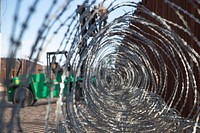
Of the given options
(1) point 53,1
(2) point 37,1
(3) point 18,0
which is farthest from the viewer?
(1) point 53,1

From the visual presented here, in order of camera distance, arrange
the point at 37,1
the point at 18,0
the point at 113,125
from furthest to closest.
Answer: the point at 113,125 → the point at 37,1 → the point at 18,0

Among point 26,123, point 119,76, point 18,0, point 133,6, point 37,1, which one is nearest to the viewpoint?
point 18,0

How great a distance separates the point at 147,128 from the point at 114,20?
119 centimetres

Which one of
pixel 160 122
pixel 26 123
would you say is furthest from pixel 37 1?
pixel 26 123

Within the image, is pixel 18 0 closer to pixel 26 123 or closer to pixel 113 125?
pixel 113 125

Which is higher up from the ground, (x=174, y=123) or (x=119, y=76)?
(x=119, y=76)

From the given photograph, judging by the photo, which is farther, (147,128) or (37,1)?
(147,128)

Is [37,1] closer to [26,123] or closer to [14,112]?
[14,112]

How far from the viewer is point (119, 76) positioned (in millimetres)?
11734

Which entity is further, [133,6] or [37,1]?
[133,6]

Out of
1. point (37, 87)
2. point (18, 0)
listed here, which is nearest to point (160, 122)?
point (18, 0)

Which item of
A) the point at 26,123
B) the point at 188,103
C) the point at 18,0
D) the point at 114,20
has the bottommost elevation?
the point at 26,123

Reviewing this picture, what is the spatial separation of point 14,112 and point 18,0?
1.21ft

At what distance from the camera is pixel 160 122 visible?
393 centimetres
